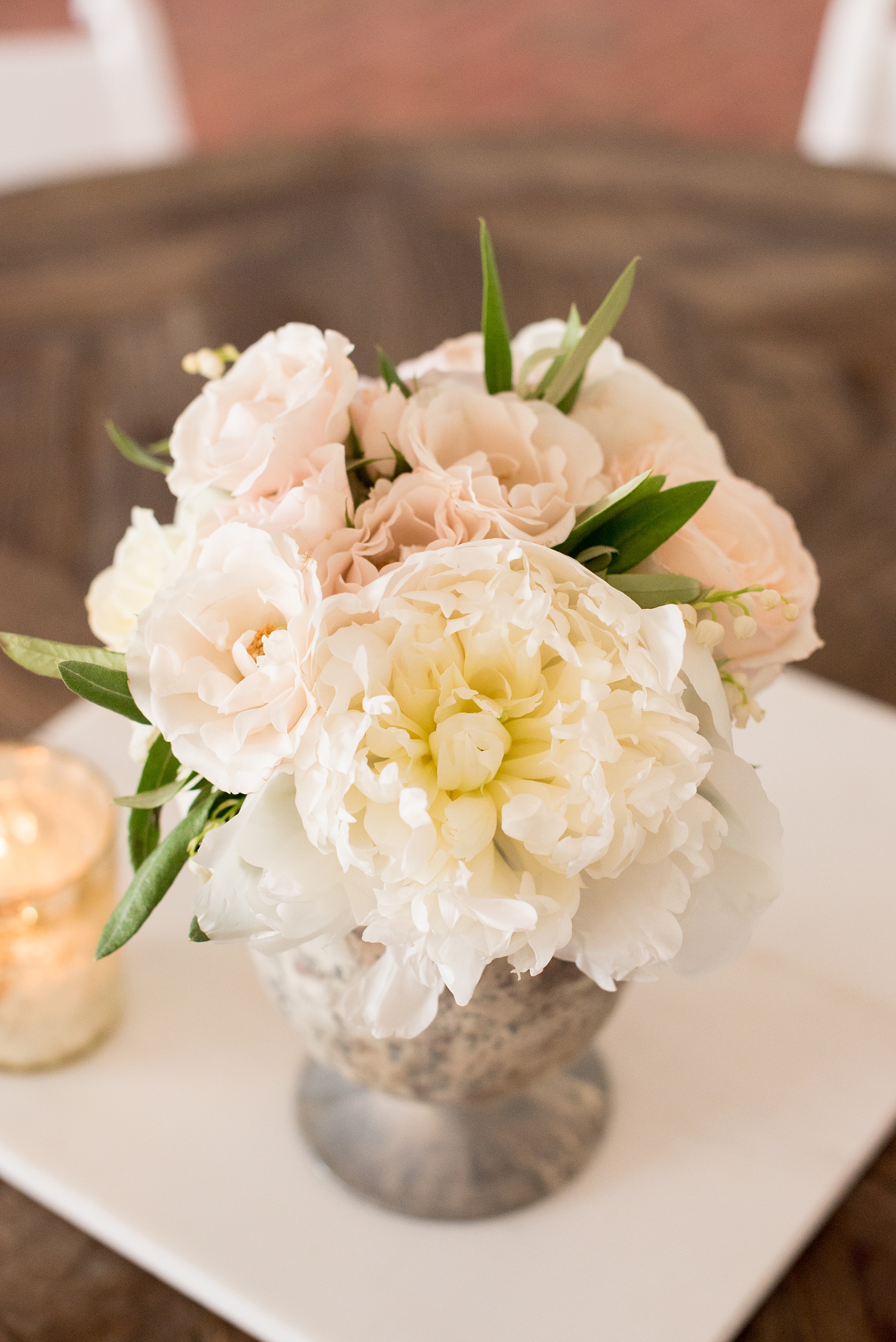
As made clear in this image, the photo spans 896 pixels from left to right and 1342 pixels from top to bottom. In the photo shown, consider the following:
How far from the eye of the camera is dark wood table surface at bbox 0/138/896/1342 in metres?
0.94

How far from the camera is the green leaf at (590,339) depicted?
480 millimetres

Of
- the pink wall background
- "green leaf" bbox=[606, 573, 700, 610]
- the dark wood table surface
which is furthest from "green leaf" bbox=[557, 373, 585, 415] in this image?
the pink wall background

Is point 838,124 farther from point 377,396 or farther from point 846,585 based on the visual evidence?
point 377,396

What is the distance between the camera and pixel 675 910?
1.31 feet

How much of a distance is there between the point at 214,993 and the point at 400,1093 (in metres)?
0.17

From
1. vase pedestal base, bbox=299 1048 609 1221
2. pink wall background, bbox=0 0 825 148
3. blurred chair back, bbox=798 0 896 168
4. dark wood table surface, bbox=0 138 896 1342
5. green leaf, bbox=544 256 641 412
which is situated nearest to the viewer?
green leaf, bbox=544 256 641 412

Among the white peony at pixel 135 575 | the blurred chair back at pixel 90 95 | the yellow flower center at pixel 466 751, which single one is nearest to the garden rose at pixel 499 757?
the yellow flower center at pixel 466 751

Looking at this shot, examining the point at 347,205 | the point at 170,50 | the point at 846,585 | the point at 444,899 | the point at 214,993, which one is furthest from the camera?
the point at 170,50

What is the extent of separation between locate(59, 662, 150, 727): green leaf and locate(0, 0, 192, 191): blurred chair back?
1.09 metres

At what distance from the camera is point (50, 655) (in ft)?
1.52

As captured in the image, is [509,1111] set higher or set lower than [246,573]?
lower

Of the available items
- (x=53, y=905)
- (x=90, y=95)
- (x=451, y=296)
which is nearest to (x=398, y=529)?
(x=53, y=905)

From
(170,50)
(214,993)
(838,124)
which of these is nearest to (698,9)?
(170,50)

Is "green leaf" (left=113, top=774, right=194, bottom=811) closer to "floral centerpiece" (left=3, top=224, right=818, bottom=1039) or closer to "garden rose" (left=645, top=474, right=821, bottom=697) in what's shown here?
"floral centerpiece" (left=3, top=224, right=818, bottom=1039)
